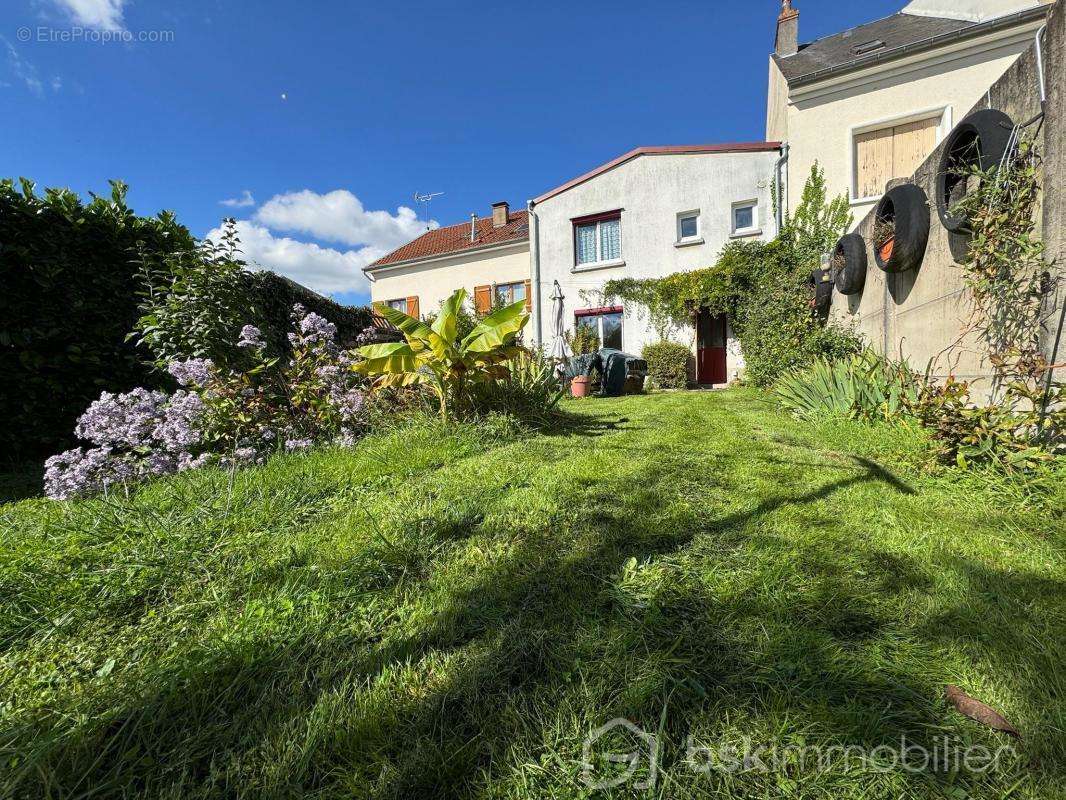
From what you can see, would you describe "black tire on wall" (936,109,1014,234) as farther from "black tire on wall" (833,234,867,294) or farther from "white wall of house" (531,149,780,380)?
"white wall of house" (531,149,780,380)

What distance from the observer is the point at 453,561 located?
6.25 feet

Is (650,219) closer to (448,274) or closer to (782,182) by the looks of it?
(782,182)

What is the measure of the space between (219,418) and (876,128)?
1453 cm

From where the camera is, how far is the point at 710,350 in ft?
44.0

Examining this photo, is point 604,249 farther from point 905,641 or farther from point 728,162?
point 905,641

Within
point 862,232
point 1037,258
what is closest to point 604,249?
point 862,232

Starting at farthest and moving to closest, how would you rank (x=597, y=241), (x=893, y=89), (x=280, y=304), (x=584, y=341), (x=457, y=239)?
(x=457, y=239), (x=597, y=241), (x=584, y=341), (x=893, y=89), (x=280, y=304)

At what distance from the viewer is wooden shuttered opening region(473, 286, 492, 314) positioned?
59.6 feet

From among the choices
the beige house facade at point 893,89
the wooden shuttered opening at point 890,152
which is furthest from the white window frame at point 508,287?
the wooden shuttered opening at point 890,152

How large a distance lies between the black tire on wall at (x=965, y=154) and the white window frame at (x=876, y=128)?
794cm

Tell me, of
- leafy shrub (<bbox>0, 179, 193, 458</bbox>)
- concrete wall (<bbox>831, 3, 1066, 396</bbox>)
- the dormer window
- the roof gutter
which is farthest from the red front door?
leafy shrub (<bbox>0, 179, 193, 458</bbox>)

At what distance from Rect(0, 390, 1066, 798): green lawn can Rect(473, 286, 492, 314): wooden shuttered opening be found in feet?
53.2

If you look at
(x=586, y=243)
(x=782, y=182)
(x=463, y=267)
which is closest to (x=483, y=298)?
(x=463, y=267)

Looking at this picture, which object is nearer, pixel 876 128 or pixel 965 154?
pixel 965 154
